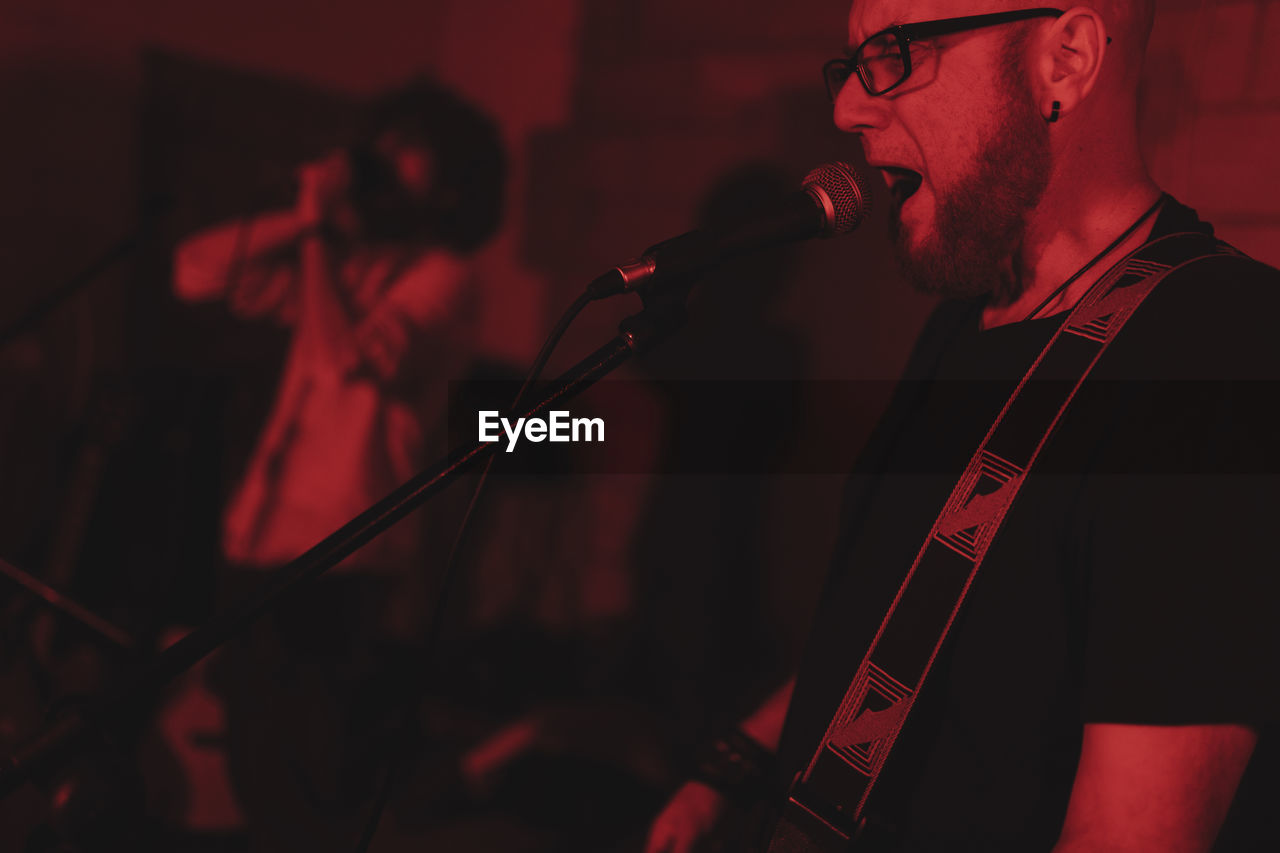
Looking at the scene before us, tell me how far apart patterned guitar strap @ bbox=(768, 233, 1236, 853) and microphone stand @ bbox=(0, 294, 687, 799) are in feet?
1.30

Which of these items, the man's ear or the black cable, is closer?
the black cable

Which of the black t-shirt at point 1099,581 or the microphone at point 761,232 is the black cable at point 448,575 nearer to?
the microphone at point 761,232

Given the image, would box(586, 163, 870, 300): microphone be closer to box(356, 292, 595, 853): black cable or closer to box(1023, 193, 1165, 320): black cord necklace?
box(356, 292, 595, 853): black cable

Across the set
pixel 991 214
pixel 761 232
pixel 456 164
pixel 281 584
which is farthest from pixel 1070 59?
pixel 456 164

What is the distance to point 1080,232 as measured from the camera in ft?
3.03

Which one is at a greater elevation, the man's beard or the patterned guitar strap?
the man's beard

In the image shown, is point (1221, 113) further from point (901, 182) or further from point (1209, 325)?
point (1209, 325)

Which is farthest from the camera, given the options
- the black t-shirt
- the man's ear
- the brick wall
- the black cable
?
the brick wall

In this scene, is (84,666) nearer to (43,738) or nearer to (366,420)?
(366,420)

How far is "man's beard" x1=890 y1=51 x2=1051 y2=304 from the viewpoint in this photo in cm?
91

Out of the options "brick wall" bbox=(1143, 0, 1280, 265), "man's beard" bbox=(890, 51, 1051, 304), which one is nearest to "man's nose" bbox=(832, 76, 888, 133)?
"man's beard" bbox=(890, 51, 1051, 304)

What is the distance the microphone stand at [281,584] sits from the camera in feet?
2.17

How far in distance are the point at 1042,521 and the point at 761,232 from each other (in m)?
0.40

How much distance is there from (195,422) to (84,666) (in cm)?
62
